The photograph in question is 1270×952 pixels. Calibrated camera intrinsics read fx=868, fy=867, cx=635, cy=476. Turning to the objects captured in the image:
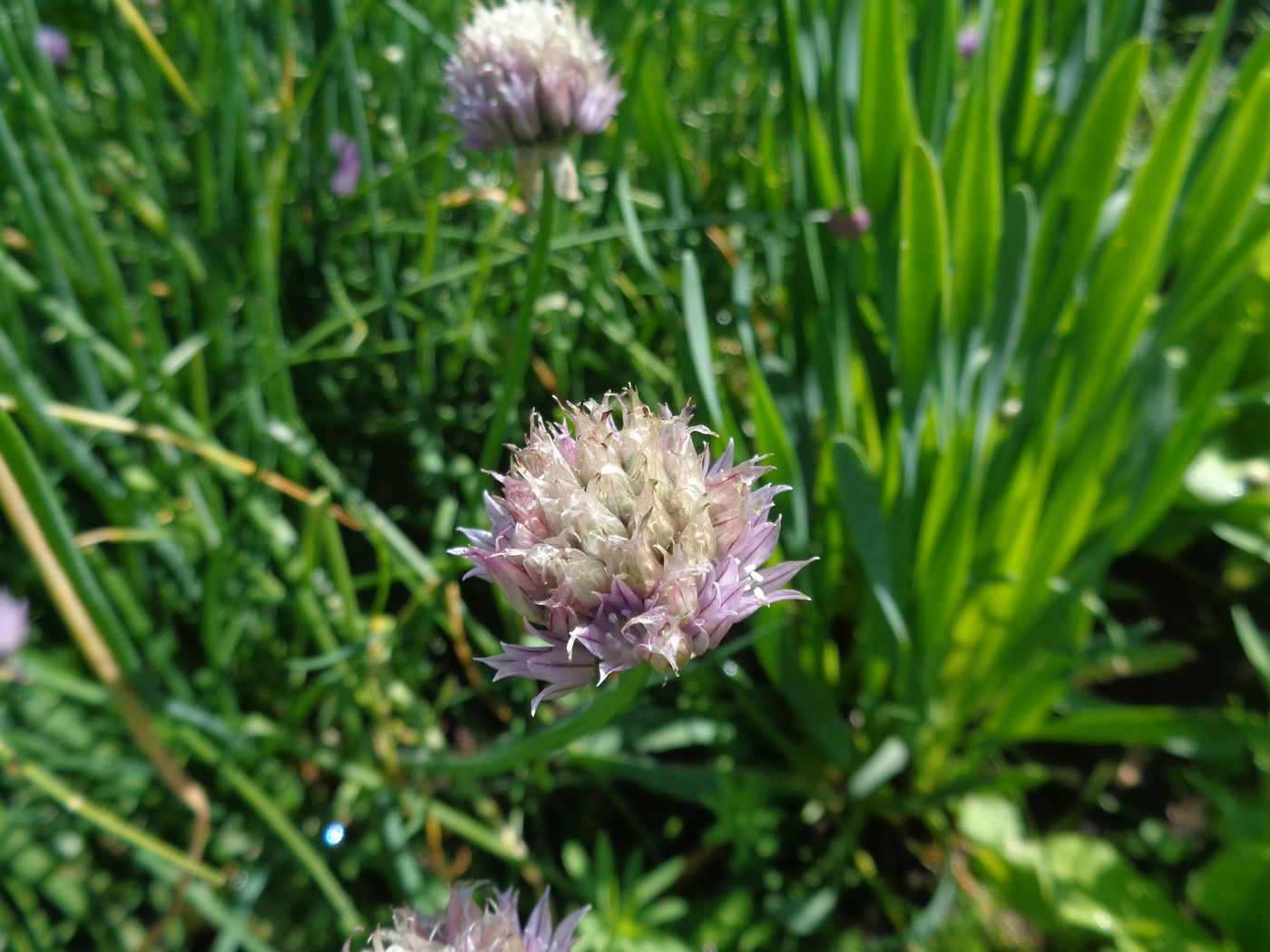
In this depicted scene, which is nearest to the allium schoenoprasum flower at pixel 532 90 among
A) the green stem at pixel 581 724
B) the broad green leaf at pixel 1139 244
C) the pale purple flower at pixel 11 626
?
the green stem at pixel 581 724

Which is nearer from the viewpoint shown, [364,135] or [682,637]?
[682,637]

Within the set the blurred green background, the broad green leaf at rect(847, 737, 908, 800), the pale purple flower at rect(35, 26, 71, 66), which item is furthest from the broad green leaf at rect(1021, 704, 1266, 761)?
the pale purple flower at rect(35, 26, 71, 66)

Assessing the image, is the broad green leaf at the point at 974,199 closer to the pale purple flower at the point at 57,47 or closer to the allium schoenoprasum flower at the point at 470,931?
the allium schoenoprasum flower at the point at 470,931

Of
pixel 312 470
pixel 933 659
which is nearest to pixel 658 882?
pixel 933 659

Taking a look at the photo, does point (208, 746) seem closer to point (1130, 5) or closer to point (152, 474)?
point (152, 474)

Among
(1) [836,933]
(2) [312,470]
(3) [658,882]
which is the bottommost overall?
(1) [836,933]

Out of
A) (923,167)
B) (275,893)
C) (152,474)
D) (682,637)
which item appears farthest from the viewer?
(152,474)
